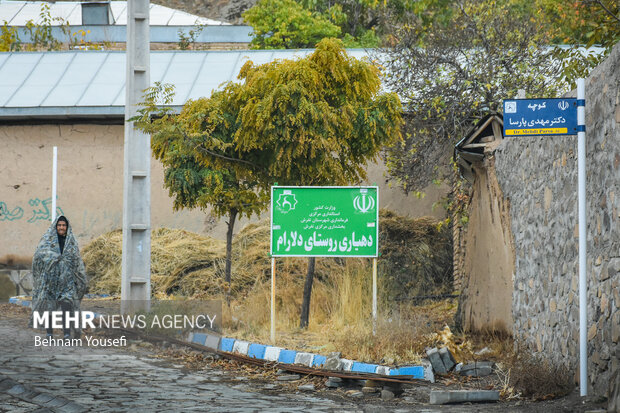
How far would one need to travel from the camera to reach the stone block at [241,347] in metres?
11.5

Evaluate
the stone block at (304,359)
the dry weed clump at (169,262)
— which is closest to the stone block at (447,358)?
the stone block at (304,359)

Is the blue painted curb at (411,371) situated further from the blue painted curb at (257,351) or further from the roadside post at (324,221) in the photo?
the roadside post at (324,221)

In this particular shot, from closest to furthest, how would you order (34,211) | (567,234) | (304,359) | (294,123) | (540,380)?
(540,380) → (567,234) → (304,359) → (294,123) → (34,211)

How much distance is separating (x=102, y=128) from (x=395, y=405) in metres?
14.8

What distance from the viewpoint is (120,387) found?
28.3ft

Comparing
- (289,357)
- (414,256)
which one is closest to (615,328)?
(289,357)

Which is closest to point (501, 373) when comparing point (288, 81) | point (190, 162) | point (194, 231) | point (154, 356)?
point (154, 356)

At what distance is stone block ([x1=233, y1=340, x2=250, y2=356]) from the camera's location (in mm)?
11524

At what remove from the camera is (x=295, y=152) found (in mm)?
13062

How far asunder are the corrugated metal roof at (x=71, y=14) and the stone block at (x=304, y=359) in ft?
115

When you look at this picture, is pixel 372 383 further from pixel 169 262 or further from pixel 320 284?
pixel 169 262

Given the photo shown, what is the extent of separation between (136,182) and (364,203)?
3773mm

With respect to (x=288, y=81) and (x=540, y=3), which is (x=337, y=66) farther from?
(x=540, y=3)

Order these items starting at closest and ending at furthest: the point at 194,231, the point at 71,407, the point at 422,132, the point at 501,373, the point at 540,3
Result: the point at 71,407
the point at 501,373
the point at 422,132
the point at 194,231
the point at 540,3
